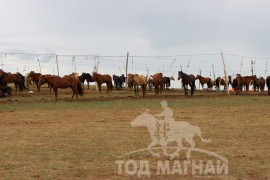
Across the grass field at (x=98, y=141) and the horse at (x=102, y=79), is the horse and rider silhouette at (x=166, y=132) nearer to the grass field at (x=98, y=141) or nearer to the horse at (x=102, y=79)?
the grass field at (x=98, y=141)

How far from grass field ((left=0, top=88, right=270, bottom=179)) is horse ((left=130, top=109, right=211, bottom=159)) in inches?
10.7

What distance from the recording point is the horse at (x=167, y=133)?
1315 centimetres

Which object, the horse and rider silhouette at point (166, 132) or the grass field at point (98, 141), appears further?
the horse and rider silhouette at point (166, 132)

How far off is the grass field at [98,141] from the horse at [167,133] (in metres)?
0.27

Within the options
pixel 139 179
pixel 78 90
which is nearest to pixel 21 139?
pixel 139 179

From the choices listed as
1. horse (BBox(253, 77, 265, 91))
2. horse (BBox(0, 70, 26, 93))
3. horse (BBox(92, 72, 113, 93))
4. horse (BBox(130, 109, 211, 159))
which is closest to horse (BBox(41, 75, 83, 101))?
horse (BBox(0, 70, 26, 93))

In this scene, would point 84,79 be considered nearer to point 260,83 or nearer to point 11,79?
point 11,79

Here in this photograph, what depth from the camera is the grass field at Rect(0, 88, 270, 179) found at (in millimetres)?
10557

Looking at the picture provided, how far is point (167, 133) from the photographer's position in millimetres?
15438

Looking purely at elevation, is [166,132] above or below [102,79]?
below

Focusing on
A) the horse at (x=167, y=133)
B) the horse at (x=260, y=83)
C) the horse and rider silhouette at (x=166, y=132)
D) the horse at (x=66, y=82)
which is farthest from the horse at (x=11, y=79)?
the horse at (x=260, y=83)

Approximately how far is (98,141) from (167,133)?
2.44m

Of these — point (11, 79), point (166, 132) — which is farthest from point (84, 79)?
point (166, 132)

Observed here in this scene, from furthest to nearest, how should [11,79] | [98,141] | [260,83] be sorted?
[260,83] < [11,79] < [98,141]
